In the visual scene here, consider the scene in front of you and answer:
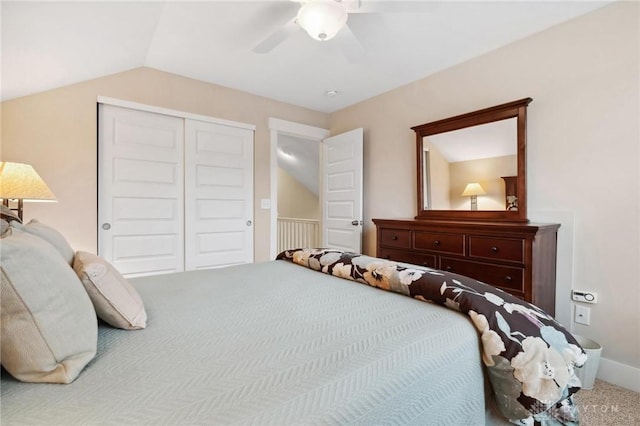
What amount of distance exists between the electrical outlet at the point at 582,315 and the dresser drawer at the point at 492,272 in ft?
1.78

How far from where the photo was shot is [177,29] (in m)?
2.24

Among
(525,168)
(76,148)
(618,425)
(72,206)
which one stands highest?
(76,148)

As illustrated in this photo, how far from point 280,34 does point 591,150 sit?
2204mm

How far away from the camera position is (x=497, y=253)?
2.08 metres

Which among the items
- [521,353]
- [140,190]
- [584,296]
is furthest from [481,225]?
[140,190]

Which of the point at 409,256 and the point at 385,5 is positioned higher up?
the point at 385,5

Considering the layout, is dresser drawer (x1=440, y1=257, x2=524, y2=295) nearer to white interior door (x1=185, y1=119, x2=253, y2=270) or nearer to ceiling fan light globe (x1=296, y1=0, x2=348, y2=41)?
ceiling fan light globe (x1=296, y1=0, x2=348, y2=41)

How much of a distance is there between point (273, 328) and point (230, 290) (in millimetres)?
528

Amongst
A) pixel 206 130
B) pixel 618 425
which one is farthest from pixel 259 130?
pixel 618 425

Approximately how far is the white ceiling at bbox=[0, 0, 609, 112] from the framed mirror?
0.58 meters

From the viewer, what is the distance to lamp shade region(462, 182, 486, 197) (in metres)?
2.55

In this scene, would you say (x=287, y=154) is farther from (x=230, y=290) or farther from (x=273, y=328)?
(x=273, y=328)

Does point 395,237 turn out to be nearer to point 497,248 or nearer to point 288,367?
point 497,248

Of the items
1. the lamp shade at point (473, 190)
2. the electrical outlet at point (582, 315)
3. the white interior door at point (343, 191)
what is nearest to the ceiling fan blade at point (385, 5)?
the lamp shade at point (473, 190)
